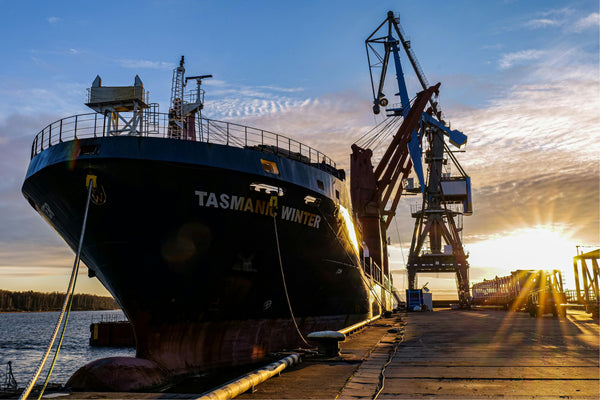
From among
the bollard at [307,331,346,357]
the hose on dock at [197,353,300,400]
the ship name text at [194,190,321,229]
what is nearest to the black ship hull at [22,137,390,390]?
the ship name text at [194,190,321,229]

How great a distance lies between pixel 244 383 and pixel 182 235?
6599 millimetres

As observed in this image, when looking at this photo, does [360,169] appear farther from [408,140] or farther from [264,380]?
[264,380]

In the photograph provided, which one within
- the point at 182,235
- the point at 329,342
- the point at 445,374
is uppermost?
the point at 182,235

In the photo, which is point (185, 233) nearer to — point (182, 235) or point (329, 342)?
point (182, 235)

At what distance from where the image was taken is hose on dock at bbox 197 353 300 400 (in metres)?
5.80

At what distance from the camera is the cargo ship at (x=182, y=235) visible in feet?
39.1

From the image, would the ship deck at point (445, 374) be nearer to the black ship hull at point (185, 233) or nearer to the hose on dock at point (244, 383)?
the hose on dock at point (244, 383)

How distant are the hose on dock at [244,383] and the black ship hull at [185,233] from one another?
16.4 ft

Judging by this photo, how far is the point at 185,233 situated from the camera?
12.4 meters

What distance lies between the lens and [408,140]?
36.8m

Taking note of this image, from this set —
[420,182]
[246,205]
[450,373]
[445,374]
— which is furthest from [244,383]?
[420,182]

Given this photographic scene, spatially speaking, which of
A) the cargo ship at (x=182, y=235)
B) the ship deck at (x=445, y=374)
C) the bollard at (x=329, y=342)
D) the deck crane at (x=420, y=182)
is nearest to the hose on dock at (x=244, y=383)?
the ship deck at (x=445, y=374)

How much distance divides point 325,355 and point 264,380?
293 cm

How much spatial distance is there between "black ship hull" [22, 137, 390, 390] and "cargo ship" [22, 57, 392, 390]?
3 cm
